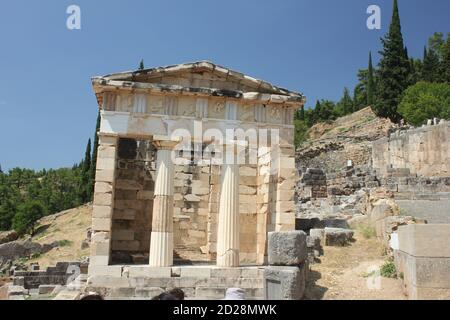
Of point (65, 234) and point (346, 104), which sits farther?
point (346, 104)

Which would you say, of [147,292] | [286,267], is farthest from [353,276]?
[147,292]

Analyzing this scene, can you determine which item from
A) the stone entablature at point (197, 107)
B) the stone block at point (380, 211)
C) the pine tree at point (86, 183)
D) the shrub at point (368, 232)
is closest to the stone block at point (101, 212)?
the stone entablature at point (197, 107)

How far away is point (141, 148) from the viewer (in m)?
16.0

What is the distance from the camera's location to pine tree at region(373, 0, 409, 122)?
46.3 meters

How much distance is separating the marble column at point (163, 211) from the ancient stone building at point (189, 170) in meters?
0.03

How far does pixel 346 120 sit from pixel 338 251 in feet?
160

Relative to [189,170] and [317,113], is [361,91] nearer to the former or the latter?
[317,113]

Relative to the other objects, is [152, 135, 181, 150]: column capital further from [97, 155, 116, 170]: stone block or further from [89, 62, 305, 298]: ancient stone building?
[97, 155, 116, 170]: stone block

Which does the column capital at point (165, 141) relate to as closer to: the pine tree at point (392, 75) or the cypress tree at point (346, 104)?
the pine tree at point (392, 75)

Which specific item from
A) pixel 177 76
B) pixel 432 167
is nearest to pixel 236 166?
pixel 177 76

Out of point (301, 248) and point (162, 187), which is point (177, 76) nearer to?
point (162, 187)

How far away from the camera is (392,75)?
4709cm

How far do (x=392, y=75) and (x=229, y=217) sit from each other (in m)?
39.6

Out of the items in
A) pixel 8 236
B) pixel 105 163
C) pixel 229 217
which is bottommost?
pixel 8 236
